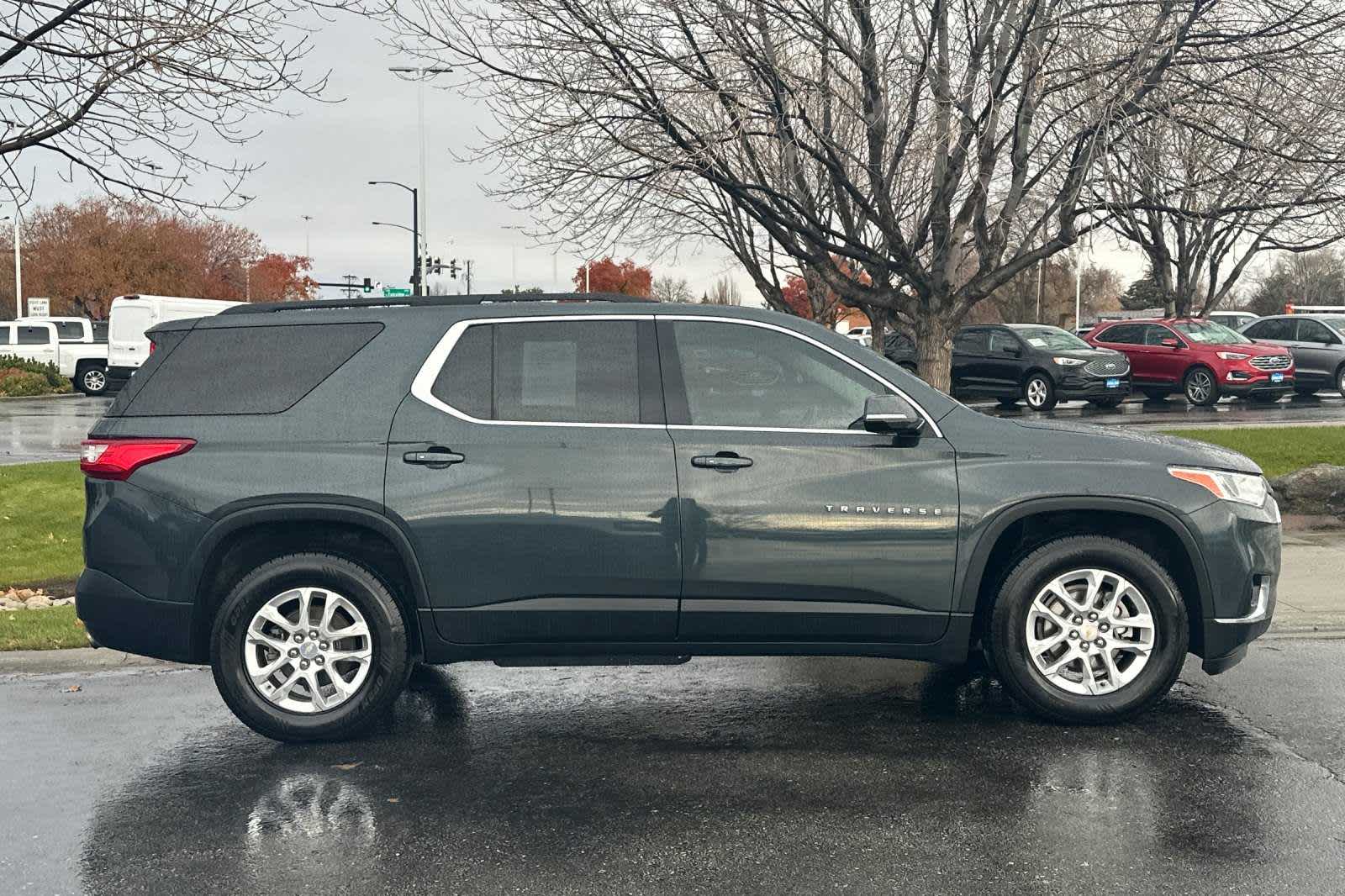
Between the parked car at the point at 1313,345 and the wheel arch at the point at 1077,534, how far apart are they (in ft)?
77.9

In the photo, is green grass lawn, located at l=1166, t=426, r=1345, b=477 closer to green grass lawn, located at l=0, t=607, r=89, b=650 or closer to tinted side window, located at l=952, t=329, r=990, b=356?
tinted side window, located at l=952, t=329, r=990, b=356

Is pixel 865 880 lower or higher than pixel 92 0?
lower

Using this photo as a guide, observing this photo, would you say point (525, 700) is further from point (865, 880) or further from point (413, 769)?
point (865, 880)

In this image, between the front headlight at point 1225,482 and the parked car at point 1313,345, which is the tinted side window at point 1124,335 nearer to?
the parked car at point 1313,345

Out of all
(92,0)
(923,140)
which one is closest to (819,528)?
(92,0)

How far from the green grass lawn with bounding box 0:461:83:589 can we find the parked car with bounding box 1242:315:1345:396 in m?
23.0

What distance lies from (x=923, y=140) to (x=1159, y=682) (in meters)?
9.27

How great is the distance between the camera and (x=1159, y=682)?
5.38 metres

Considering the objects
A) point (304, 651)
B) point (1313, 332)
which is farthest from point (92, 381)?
point (304, 651)

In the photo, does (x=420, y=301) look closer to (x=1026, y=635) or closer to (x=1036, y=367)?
(x=1026, y=635)

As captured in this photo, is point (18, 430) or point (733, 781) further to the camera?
point (18, 430)

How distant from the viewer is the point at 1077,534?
216 inches

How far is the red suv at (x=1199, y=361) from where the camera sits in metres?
25.6

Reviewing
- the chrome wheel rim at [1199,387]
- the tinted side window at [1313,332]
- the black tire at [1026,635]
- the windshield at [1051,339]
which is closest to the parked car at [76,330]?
the windshield at [1051,339]
